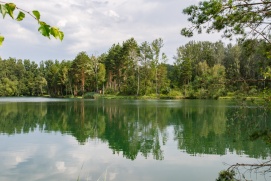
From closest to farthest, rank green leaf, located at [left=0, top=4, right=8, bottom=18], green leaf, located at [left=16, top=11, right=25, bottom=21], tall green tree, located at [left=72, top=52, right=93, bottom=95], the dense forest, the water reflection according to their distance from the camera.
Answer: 1. green leaf, located at [left=0, top=4, right=8, bottom=18]
2. green leaf, located at [left=16, top=11, right=25, bottom=21]
3. the water reflection
4. the dense forest
5. tall green tree, located at [left=72, top=52, right=93, bottom=95]

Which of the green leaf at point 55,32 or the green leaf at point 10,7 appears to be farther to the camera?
the green leaf at point 55,32

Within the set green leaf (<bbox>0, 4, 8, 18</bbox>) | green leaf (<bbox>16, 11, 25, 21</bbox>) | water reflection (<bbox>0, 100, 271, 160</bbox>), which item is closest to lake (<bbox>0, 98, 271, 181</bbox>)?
water reflection (<bbox>0, 100, 271, 160</bbox>)

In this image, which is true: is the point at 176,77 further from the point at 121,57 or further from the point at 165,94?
the point at 121,57

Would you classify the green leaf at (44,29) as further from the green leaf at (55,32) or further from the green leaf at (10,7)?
the green leaf at (10,7)

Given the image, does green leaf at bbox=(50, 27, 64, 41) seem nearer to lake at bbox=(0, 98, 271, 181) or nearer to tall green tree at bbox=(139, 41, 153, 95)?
lake at bbox=(0, 98, 271, 181)

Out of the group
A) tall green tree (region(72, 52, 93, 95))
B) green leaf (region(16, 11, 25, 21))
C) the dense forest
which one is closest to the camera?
→ green leaf (region(16, 11, 25, 21))

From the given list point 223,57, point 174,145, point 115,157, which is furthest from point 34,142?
point 223,57

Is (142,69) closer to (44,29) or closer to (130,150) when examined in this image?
(130,150)

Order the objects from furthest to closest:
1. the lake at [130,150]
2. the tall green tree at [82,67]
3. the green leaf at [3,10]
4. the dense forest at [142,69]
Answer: the tall green tree at [82,67] < the dense forest at [142,69] < the lake at [130,150] < the green leaf at [3,10]

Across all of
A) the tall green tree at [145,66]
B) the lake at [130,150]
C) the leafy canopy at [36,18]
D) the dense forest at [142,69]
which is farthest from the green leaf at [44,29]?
the tall green tree at [145,66]

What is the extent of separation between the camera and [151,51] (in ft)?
222

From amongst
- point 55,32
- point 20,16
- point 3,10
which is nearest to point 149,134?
point 55,32

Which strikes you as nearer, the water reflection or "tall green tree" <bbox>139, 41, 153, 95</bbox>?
the water reflection

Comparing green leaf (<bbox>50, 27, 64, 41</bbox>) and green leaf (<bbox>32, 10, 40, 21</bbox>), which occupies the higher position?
green leaf (<bbox>32, 10, 40, 21</bbox>)
